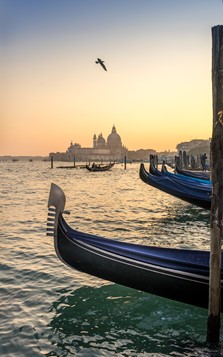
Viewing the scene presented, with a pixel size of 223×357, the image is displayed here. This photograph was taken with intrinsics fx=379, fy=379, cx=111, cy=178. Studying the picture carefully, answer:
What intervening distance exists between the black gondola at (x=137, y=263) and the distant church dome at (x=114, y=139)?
141 m

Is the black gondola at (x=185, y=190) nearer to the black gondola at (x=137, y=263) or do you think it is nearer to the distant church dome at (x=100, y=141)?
the black gondola at (x=137, y=263)

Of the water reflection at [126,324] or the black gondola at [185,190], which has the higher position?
the black gondola at [185,190]

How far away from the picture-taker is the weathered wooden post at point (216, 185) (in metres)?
3.24

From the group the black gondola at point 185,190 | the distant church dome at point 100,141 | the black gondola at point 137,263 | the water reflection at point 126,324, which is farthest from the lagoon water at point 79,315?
the distant church dome at point 100,141

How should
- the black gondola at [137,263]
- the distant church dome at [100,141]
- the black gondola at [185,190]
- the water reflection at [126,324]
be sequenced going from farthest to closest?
the distant church dome at [100,141] < the black gondola at [185,190] < the black gondola at [137,263] < the water reflection at [126,324]

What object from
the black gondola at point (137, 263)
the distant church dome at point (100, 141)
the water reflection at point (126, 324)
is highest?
the distant church dome at point (100, 141)

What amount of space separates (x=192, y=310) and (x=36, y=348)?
176cm

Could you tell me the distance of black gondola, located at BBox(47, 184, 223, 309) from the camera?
12.2 feet

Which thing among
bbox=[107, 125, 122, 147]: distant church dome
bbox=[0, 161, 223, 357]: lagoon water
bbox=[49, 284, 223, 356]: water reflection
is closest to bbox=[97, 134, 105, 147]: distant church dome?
bbox=[107, 125, 122, 147]: distant church dome

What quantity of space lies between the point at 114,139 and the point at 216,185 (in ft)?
470

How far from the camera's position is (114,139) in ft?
479

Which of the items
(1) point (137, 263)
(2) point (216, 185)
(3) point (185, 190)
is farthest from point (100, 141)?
(2) point (216, 185)

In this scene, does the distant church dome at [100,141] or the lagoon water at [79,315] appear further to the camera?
the distant church dome at [100,141]

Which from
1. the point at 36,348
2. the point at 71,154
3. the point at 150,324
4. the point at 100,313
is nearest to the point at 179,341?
the point at 150,324
